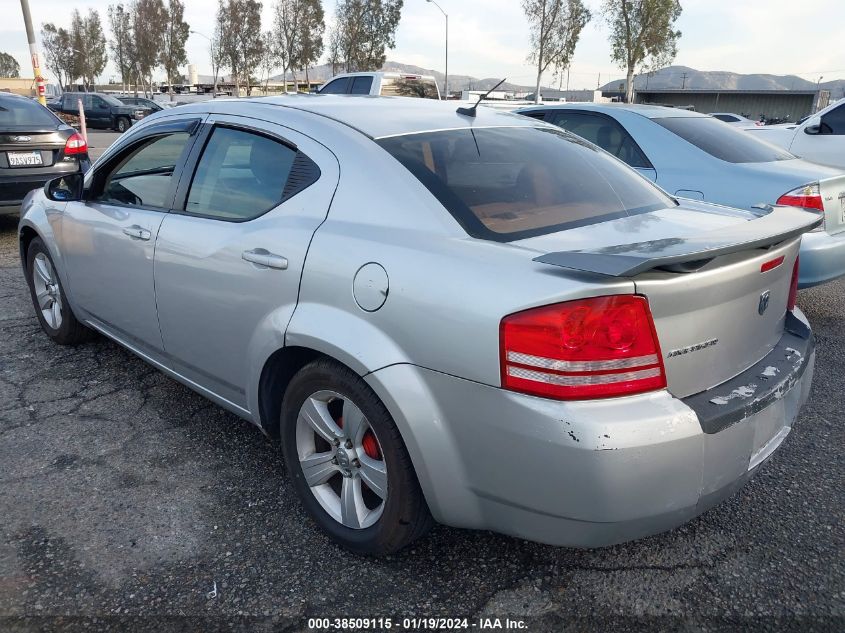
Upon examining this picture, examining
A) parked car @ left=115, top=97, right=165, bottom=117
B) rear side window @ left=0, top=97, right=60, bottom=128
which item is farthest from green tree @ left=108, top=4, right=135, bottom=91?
rear side window @ left=0, top=97, right=60, bottom=128

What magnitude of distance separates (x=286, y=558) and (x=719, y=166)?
13.6ft

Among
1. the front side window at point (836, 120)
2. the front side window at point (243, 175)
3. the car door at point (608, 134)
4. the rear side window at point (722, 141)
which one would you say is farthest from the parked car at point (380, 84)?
the front side window at point (243, 175)

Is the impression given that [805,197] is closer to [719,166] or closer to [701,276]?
[719,166]

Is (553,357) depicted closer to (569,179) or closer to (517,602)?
(517,602)

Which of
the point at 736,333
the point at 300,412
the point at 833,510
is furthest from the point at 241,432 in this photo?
the point at 833,510

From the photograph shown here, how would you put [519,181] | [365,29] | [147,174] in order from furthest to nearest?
[365,29] → [147,174] → [519,181]

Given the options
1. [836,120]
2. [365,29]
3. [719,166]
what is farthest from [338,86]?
[365,29]

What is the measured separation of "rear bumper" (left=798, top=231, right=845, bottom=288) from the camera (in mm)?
4539

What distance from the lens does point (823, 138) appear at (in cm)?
804

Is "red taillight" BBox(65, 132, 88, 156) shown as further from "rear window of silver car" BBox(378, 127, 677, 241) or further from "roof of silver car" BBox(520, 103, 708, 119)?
"rear window of silver car" BBox(378, 127, 677, 241)

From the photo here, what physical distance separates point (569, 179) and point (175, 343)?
1.80m

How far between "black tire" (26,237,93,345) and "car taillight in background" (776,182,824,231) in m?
4.51

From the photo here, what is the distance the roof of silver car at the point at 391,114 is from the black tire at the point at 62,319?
1.85m

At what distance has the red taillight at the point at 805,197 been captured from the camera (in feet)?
15.0
